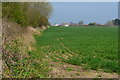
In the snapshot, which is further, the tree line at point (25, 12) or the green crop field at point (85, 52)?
the tree line at point (25, 12)

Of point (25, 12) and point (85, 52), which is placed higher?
point (25, 12)

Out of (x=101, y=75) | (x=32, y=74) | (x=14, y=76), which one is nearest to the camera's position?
(x=14, y=76)

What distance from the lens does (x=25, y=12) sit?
105ft

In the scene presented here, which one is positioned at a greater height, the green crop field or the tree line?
the tree line

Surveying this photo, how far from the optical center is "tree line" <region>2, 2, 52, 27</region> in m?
19.2

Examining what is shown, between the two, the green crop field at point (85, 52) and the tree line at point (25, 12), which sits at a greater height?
the tree line at point (25, 12)

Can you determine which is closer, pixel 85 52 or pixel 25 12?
pixel 85 52

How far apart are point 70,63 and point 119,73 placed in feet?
9.91

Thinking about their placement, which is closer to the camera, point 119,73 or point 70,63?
point 119,73

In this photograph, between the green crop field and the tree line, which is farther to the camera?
the tree line

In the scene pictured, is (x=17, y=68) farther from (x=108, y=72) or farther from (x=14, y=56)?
(x=108, y=72)

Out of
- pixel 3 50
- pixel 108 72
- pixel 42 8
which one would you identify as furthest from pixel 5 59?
pixel 42 8

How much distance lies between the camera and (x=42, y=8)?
58.4 m

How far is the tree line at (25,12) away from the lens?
1917cm
